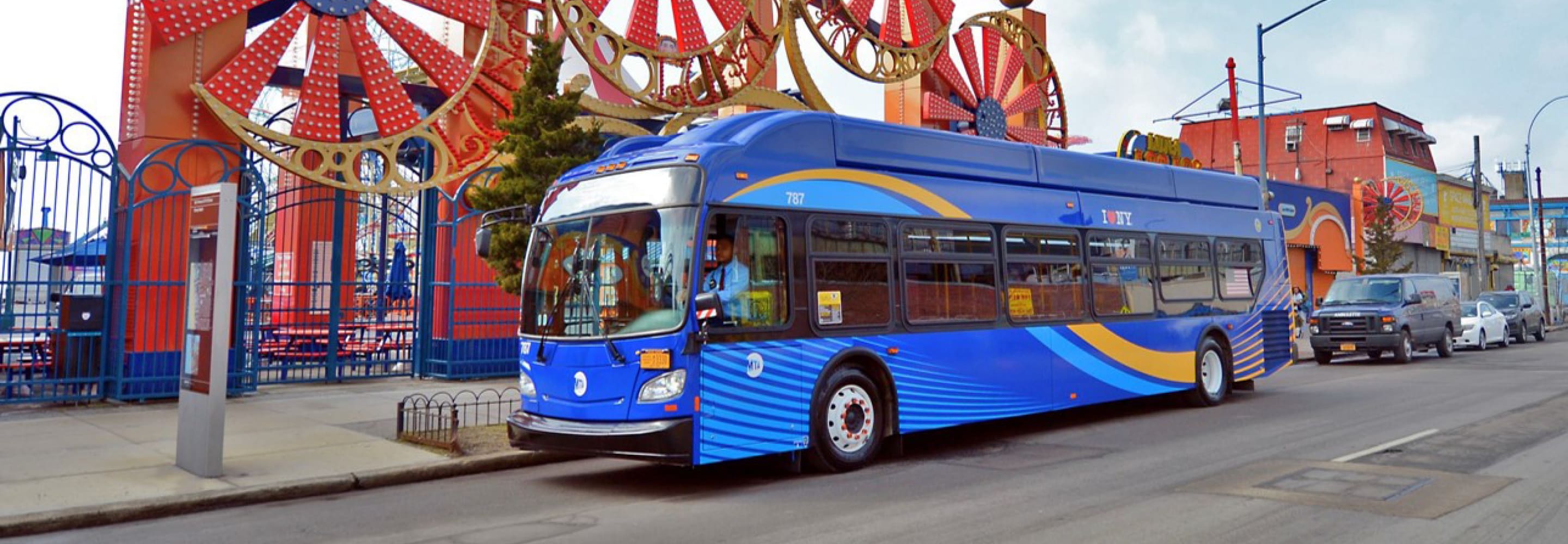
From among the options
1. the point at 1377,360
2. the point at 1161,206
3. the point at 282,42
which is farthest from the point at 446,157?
the point at 1377,360

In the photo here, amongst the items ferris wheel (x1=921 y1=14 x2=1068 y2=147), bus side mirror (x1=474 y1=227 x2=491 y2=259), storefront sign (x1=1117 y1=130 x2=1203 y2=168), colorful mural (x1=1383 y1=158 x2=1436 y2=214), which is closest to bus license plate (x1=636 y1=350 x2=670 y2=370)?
bus side mirror (x1=474 y1=227 x2=491 y2=259)

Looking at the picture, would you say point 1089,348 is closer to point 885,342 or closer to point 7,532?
point 885,342

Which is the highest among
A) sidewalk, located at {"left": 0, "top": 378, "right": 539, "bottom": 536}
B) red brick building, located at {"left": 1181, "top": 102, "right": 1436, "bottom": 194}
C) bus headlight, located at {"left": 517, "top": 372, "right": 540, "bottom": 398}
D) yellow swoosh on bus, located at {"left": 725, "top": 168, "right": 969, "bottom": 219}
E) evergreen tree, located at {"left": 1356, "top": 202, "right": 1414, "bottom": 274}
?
red brick building, located at {"left": 1181, "top": 102, "right": 1436, "bottom": 194}

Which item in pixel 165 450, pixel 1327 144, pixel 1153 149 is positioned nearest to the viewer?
pixel 165 450

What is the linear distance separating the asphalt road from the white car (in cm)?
1787

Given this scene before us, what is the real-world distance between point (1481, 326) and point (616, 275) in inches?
1101

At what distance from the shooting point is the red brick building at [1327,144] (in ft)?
→ 168

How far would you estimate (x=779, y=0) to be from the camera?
20000 millimetres

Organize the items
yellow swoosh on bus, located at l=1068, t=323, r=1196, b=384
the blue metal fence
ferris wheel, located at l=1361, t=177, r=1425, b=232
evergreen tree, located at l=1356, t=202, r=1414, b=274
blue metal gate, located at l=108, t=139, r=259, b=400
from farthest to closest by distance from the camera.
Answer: ferris wheel, located at l=1361, t=177, r=1425, b=232 → evergreen tree, located at l=1356, t=202, r=1414, b=274 → the blue metal fence → blue metal gate, located at l=108, t=139, r=259, b=400 → yellow swoosh on bus, located at l=1068, t=323, r=1196, b=384

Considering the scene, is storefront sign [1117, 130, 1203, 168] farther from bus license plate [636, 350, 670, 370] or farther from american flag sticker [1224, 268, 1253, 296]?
bus license plate [636, 350, 670, 370]

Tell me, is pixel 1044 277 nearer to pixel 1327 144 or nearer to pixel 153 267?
pixel 153 267

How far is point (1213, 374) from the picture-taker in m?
14.0

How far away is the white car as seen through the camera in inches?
1081

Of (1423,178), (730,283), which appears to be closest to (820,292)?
(730,283)
